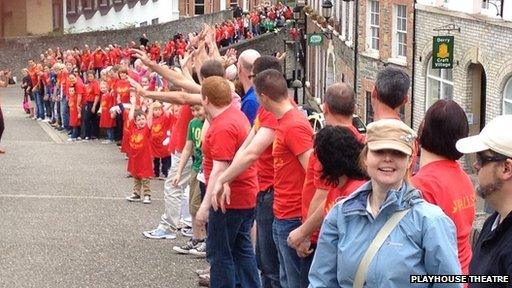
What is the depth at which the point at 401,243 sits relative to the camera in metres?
5.30

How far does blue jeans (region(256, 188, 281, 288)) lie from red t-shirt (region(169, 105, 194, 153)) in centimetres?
380

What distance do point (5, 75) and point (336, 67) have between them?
906 inches

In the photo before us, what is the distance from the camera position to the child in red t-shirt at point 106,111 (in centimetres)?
2972

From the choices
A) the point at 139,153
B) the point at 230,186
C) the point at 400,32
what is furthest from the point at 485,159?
the point at 400,32

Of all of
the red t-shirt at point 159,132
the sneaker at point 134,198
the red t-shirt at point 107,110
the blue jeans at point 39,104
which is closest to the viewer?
the sneaker at point 134,198

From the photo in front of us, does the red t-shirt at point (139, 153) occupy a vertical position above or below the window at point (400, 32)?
below

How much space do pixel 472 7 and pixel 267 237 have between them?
63.4 feet

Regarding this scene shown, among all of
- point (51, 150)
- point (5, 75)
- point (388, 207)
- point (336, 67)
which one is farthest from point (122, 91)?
point (388, 207)

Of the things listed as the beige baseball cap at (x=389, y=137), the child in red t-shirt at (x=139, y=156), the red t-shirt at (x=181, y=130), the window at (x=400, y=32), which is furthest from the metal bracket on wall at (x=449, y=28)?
the beige baseball cap at (x=389, y=137)

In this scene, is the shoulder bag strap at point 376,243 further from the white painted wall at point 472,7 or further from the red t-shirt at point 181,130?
the white painted wall at point 472,7

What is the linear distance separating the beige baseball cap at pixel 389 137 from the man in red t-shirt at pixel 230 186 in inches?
159

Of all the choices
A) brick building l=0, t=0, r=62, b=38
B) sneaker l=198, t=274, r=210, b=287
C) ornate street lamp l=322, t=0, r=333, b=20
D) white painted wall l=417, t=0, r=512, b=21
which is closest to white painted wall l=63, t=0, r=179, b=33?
brick building l=0, t=0, r=62, b=38

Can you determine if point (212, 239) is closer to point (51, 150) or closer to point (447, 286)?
point (447, 286)

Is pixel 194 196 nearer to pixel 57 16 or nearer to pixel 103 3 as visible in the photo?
pixel 57 16
